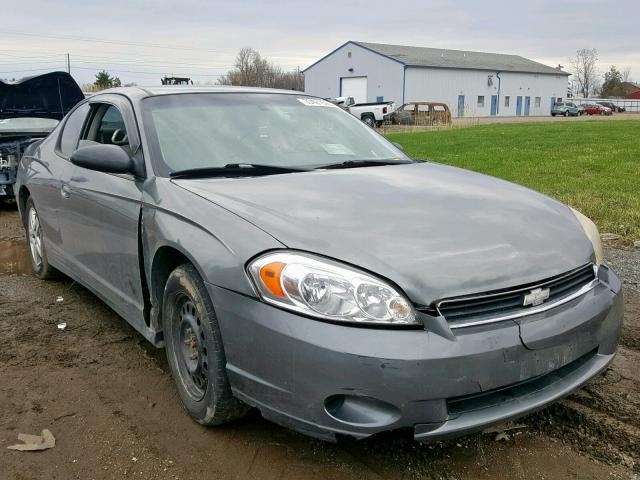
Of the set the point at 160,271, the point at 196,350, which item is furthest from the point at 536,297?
the point at 160,271

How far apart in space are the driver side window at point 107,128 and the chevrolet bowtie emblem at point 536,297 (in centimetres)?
230

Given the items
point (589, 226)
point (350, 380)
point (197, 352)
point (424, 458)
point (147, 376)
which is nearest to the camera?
point (350, 380)

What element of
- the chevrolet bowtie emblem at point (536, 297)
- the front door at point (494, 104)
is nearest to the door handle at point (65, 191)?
the chevrolet bowtie emblem at point (536, 297)

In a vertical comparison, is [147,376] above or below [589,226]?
below

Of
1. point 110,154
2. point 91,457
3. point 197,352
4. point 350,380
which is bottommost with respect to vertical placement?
point 91,457

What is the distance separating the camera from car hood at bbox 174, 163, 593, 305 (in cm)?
228

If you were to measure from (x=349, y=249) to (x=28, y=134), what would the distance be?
312 inches

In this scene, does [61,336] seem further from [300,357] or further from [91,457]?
[300,357]

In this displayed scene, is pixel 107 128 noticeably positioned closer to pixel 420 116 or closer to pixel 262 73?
pixel 420 116

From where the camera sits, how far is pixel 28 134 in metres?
8.81

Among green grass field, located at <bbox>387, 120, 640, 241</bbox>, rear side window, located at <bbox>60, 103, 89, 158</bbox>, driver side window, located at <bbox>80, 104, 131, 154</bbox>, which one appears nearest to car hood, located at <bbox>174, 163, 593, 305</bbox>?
driver side window, located at <bbox>80, 104, 131, 154</bbox>

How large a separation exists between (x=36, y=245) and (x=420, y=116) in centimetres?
3071

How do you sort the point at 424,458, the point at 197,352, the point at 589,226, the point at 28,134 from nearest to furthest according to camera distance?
the point at 424,458 < the point at 197,352 < the point at 589,226 < the point at 28,134

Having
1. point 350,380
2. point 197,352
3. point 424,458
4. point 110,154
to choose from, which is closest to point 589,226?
point 424,458
